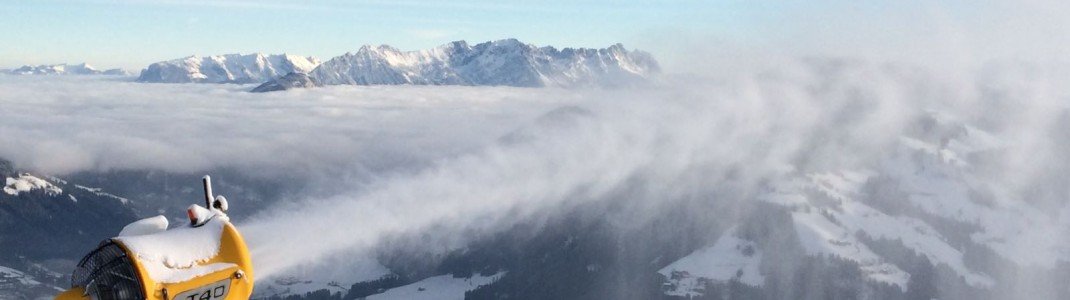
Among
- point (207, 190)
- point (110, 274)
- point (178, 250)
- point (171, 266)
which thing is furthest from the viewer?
point (207, 190)

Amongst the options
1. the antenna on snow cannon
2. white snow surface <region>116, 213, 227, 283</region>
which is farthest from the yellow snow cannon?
the antenna on snow cannon

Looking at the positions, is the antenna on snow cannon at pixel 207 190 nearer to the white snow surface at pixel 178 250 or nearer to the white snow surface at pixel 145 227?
the white snow surface at pixel 145 227

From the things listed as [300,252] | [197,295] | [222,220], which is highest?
[222,220]

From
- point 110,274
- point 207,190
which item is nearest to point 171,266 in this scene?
point 110,274

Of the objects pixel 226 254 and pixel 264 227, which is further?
pixel 264 227

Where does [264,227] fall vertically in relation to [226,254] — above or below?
below

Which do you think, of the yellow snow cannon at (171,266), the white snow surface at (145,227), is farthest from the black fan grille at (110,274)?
the white snow surface at (145,227)

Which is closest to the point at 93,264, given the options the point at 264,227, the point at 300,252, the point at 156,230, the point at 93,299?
the point at 93,299

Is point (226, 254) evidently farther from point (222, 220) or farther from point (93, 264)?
point (93, 264)

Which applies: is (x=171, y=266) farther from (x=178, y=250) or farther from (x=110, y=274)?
(x=110, y=274)
